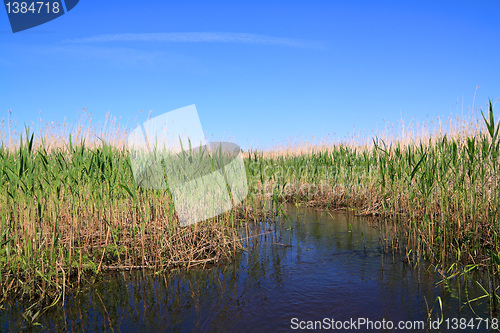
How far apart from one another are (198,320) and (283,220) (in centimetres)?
348

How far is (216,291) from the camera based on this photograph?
310cm

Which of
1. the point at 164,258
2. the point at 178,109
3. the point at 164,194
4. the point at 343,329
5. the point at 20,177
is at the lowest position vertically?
the point at 343,329

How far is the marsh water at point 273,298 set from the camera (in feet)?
8.35

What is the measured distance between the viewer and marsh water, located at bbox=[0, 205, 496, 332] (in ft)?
8.35

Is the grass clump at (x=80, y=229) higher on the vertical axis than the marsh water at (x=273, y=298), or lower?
higher

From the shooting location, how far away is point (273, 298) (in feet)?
9.60

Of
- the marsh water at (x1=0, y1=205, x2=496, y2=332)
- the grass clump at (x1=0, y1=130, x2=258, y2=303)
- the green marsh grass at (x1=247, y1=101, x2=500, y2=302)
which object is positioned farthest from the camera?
the green marsh grass at (x1=247, y1=101, x2=500, y2=302)

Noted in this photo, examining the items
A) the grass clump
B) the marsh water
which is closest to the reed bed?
the grass clump

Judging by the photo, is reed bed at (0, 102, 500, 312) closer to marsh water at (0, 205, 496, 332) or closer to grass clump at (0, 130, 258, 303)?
grass clump at (0, 130, 258, 303)

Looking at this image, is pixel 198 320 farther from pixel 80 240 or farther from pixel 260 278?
pixel 80 240

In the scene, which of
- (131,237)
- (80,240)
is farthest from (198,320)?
(80,240)

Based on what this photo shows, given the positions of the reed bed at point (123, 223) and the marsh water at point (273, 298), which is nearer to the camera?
the marsh water at point (273, 298)

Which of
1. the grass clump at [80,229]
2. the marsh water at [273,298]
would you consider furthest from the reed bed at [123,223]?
the marsh water at [273,298]

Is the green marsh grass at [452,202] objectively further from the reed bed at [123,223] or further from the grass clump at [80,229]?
the grass clump at [80,229]
